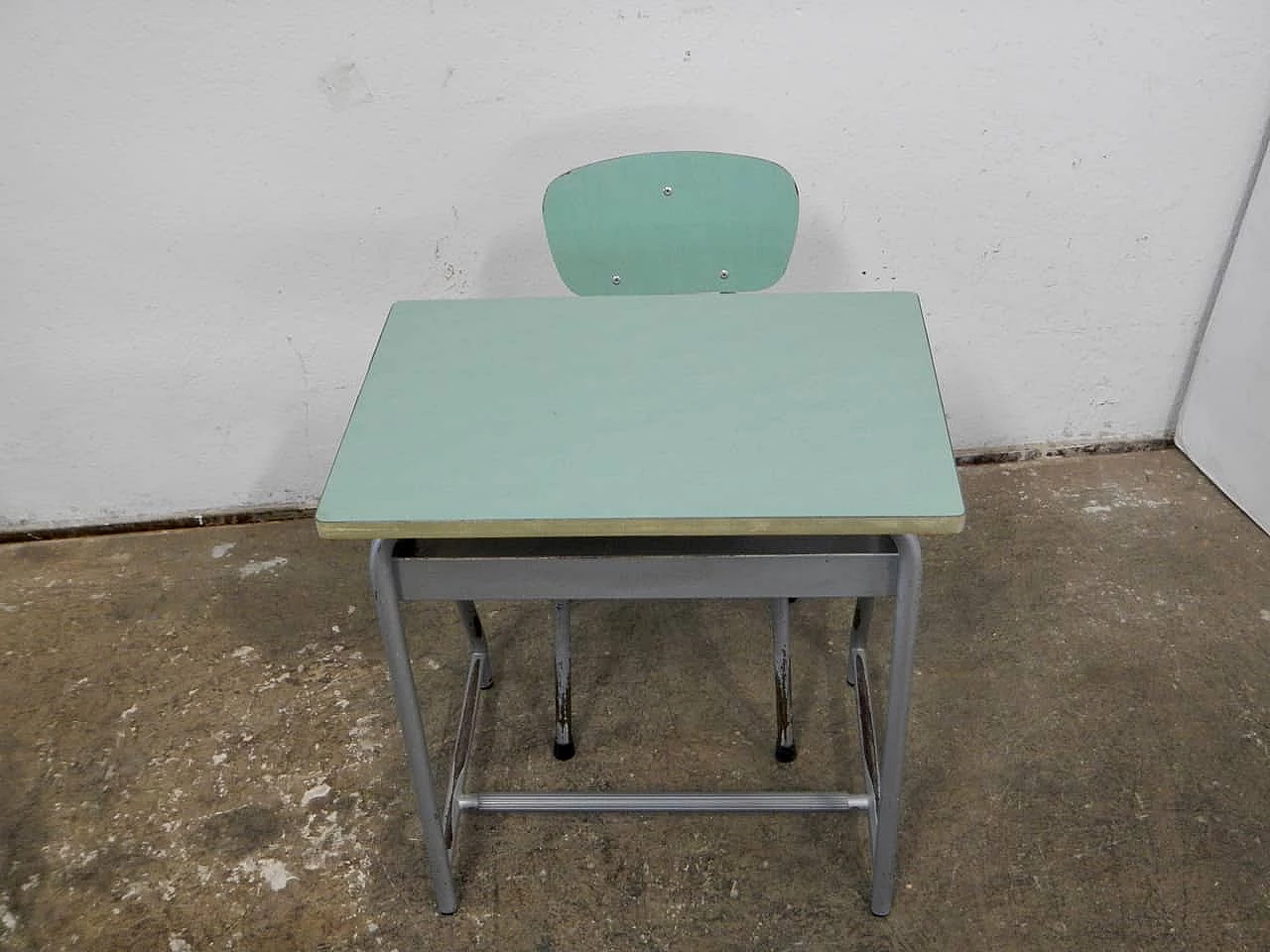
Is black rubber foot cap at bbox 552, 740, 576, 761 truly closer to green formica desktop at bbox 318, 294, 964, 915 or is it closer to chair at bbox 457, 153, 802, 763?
chair at bbox 457, 153, 802, 763

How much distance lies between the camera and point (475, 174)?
2.17 m

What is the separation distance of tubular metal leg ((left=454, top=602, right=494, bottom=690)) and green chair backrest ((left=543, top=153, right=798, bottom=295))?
0.61 m

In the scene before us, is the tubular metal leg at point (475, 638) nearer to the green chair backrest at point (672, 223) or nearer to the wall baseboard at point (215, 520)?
the green chair backrest at point (672, 223)

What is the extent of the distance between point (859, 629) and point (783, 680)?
0.81 ft

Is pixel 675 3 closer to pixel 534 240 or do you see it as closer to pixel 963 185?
pixel 534 240

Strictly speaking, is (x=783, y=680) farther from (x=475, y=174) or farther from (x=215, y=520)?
(x=215, y=520)

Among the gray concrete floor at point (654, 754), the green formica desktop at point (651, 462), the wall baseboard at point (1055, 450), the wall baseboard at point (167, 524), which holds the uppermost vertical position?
the green formica desktop at point (651, 462)

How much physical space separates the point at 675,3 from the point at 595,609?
119cm

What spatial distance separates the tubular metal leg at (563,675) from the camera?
1.89m

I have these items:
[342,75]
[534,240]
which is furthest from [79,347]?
[534,240]

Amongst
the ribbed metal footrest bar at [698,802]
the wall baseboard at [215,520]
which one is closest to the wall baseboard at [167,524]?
the wall baseboard at [215,520]

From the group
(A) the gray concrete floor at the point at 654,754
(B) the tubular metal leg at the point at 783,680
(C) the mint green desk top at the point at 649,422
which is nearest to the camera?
(C) the mint green desk top at the point at 649,422

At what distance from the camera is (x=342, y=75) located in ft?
6.73

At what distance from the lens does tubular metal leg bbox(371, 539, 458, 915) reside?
132 cm
